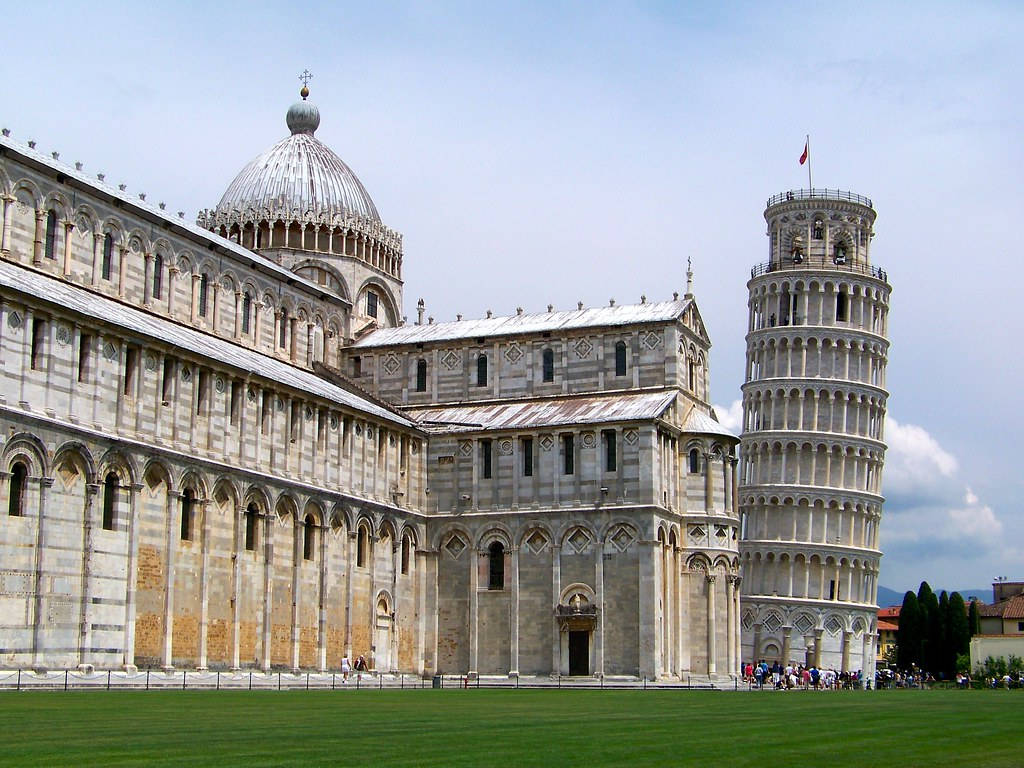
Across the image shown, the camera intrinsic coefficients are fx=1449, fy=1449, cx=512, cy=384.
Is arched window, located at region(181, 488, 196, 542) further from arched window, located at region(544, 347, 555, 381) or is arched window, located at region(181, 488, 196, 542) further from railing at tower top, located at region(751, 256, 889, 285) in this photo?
railing at tower top, located at region(751, 256, 889, 285)

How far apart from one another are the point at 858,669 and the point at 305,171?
178ft

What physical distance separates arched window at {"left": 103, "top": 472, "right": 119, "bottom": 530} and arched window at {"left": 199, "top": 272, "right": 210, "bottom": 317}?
17.4 metres

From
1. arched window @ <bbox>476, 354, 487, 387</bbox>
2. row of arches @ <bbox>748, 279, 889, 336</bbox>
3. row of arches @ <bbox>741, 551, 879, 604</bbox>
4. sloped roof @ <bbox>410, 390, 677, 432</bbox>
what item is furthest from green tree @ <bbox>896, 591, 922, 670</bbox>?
arched window @ <bbox>476, 354, 487, 387</bbox>

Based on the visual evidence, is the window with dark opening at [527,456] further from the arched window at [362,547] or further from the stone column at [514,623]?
the arched window at [362,547]

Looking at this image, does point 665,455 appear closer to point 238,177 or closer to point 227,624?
point 227,624

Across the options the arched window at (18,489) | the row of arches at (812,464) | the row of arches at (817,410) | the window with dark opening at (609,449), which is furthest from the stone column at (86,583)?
the row of arches at (817,410)

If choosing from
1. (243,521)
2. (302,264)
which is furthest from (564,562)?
(302,264)

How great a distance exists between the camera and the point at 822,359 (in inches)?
4181

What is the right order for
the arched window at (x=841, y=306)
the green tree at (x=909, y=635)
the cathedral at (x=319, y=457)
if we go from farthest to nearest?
the green tree at (x=909, y=635), the arched window at (x=841, y=306), the cathedral at (x=319, y=457)

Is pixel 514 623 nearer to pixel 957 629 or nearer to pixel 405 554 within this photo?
pixel 405 554

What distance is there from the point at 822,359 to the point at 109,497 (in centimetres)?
6880

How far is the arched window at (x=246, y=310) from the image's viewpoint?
6744 cm

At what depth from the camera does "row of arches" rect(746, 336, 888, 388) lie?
10600cm

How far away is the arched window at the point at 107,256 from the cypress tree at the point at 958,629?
255 ft
